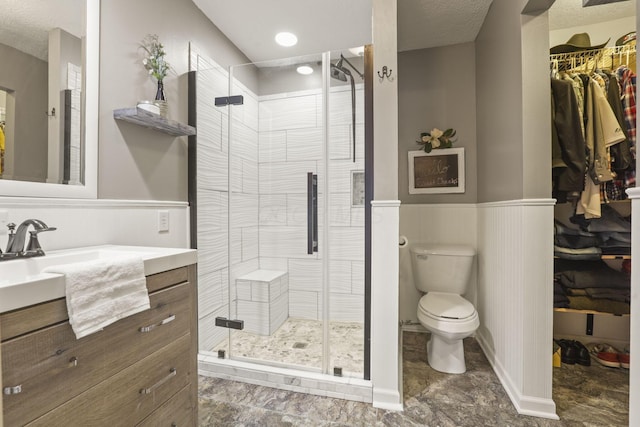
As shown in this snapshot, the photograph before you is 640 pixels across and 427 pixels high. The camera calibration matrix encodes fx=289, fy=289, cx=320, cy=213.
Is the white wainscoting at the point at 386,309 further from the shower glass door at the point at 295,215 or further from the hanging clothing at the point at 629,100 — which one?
the hanging clothing at the point at 629,100

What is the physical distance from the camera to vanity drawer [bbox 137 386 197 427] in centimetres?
108

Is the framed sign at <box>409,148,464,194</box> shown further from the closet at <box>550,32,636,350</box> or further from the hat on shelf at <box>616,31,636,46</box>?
the hat on shelf at <box>616,31,636,46</box>

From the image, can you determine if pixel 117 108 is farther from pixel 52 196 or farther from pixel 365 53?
pixel 365 53

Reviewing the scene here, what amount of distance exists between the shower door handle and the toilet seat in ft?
2.82

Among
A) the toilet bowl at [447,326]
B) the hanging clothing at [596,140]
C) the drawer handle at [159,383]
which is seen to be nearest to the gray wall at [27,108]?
the drawer handle at [159,383]

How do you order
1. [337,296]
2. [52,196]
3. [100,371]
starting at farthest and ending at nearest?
[337,296], [52,196], [100,371]

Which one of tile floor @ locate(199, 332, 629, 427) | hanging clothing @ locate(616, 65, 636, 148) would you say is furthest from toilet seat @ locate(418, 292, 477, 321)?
hanging clothing @ locate(616, 65, 636, 148)

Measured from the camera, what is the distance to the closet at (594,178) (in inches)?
68.1

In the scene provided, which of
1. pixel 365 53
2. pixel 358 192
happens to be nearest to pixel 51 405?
pixel 358 192

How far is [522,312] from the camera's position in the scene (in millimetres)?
1589

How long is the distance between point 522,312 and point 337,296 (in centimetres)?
104

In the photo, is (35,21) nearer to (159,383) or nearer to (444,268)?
(159,383)

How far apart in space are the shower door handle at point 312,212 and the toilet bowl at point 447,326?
876mm

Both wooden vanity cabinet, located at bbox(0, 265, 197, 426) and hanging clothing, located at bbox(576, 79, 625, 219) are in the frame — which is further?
hanging clothing, located at bbox(576, 79, 625, 219)
